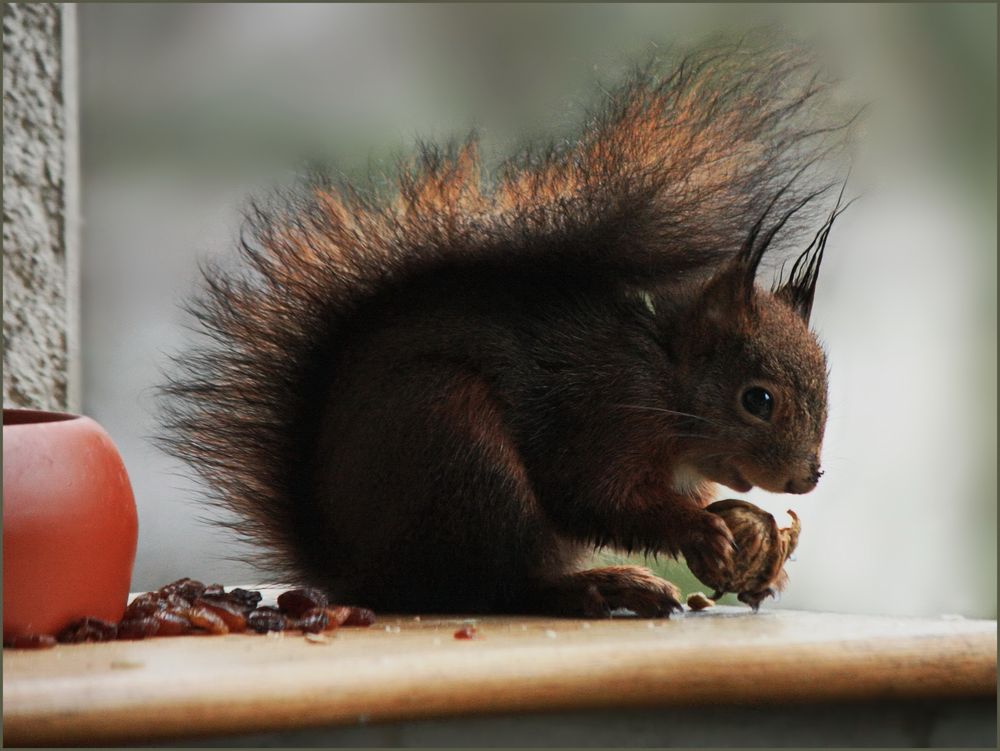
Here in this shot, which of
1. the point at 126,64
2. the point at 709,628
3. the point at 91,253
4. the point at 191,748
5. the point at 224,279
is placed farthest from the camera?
the point at 126,64

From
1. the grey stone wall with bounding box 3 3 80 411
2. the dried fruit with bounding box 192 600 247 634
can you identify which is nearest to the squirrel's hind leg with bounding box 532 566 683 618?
the dried fruit with bounding box 192 600 247 634

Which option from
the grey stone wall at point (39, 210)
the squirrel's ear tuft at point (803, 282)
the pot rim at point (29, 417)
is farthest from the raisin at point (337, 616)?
the grey stone wall at point (39, 210)

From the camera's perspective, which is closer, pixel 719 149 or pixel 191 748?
pixel 191 748

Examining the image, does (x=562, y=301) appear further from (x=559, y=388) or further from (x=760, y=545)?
(x=760, y=545)

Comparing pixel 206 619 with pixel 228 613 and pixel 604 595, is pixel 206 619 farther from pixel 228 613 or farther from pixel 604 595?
pixel 604 595

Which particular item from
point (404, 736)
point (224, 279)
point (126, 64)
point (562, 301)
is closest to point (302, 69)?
point (126, 64)

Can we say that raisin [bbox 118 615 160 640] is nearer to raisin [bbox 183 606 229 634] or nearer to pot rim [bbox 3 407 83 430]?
raisin [bbox 183 606 229 634]

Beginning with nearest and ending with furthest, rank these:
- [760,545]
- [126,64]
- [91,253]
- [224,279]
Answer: [760,545]
[224,279]
[91,253]
[126,64]
